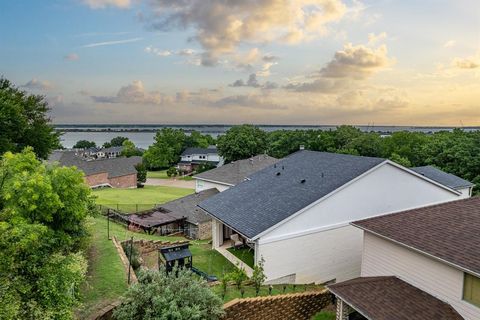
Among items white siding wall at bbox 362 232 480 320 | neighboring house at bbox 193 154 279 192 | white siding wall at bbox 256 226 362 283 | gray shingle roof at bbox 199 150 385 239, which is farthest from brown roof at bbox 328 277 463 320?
neighboring house at bbox 193 154 279 192

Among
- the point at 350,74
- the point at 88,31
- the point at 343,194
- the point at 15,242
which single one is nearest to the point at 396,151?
the point at 350,74

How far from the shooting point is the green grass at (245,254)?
702 inches

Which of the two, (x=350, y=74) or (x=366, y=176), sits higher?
(x=350, y=74)

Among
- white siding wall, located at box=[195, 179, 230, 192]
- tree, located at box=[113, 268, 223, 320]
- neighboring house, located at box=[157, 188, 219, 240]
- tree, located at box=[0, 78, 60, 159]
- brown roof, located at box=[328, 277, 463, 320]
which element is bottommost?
neighboring house, located at box=[157, 188, 219, 240]

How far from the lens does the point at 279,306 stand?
11945 mm

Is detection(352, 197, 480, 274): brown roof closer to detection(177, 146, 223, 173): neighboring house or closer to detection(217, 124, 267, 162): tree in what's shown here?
detection(217, 124, 267, 162): tree

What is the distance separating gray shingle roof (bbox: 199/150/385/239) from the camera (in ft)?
53.5

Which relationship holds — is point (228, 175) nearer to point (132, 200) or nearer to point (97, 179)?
Result: point (132, 200)

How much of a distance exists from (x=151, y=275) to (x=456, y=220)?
11.7 metres

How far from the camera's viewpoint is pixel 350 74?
108ft

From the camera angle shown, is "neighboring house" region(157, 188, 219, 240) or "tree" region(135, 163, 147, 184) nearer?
"neighboring house" region(157, 188, 219, 240)

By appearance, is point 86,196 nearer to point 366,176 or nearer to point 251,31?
point 366,176

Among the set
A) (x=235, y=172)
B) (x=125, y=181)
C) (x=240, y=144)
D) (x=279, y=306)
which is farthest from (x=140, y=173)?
(x=279, y=306)

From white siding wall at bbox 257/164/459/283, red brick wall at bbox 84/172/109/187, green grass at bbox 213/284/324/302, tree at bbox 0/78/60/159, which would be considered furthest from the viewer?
red brick wall at bbox 84/172/109/187
